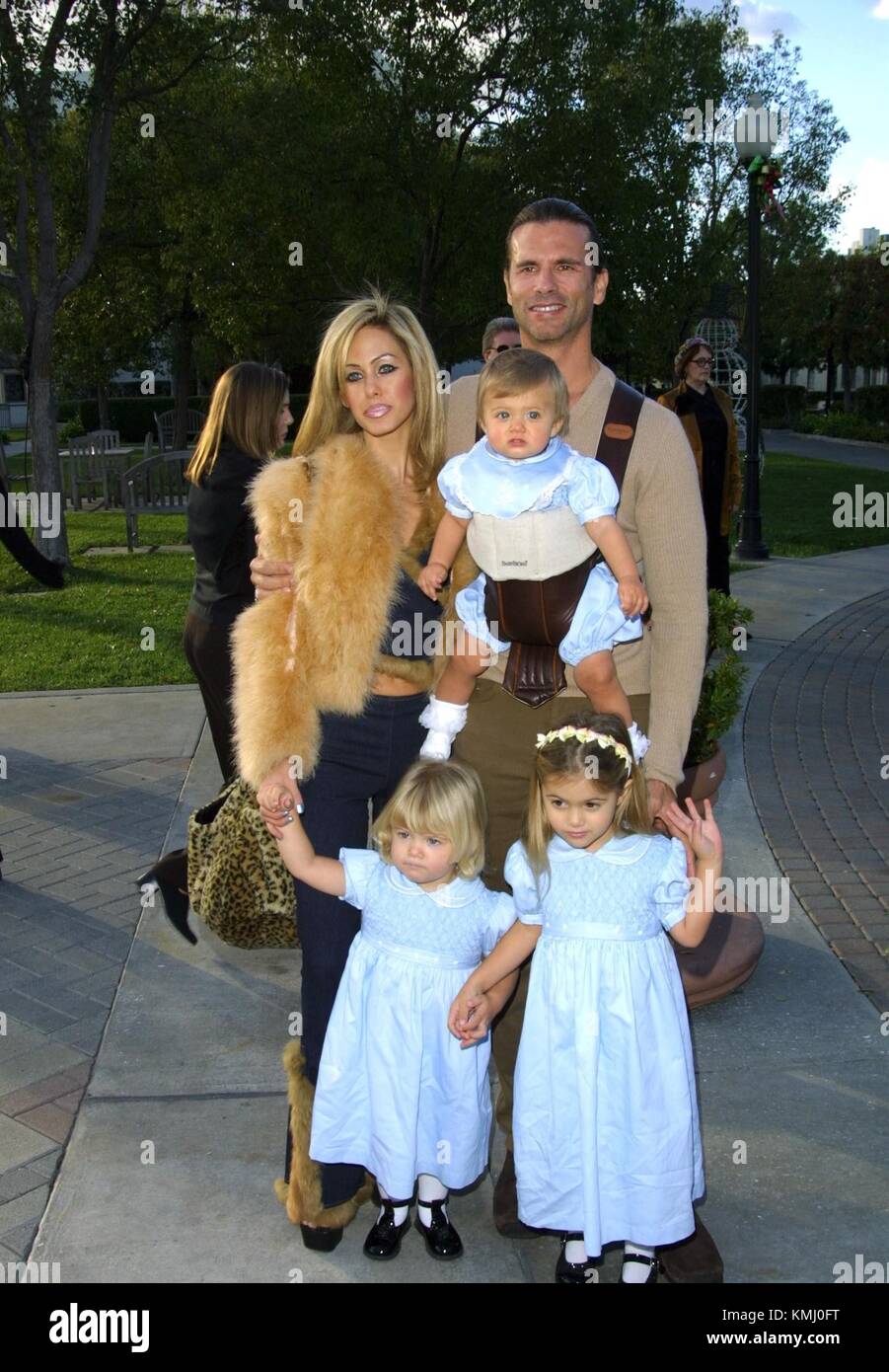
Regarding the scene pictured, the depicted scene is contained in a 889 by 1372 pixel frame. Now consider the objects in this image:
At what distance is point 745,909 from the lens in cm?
527

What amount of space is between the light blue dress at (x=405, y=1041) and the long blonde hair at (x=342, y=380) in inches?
40.3

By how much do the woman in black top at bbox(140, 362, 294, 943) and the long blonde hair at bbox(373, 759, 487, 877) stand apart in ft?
7.80

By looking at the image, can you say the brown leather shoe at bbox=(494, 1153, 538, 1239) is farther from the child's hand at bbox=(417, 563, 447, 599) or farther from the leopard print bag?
the child's hand at bbox=(417, 563, 447, 599)

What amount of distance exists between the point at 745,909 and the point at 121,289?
22765 millimetres

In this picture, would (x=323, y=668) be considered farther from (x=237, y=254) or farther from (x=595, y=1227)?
(x=237, y=254)

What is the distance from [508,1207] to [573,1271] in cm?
31

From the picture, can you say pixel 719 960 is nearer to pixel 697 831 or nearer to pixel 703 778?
pixel 703 778

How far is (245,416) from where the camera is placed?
555cm

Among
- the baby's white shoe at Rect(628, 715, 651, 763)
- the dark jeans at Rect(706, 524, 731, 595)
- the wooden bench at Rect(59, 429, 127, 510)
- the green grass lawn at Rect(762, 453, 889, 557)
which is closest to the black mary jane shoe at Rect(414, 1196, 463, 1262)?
the baby's white shoe at Rect(628, 715, 651, 763)

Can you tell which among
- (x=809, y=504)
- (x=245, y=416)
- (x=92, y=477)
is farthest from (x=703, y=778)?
(x=92, y=477)

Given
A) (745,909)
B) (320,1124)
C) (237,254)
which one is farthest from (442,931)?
(237,254)

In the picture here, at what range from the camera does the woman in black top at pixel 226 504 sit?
5.51 metres

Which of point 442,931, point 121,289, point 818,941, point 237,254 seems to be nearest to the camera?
point 442,931

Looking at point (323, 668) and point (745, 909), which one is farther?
point (745, 909)
